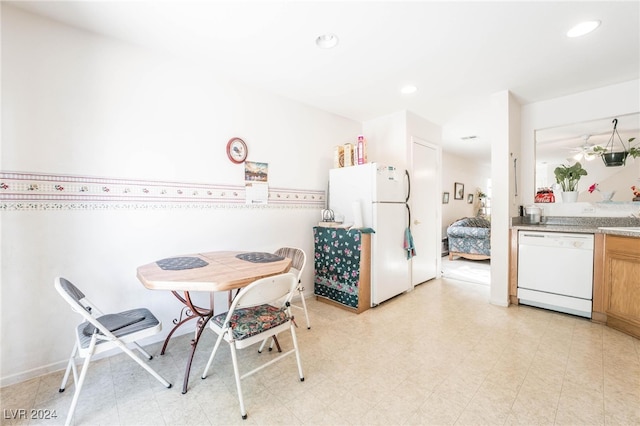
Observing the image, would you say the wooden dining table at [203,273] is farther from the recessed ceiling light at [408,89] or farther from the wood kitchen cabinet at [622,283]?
the wood kitchen cabinet at [622,283]

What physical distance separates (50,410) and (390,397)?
2040 millimetres

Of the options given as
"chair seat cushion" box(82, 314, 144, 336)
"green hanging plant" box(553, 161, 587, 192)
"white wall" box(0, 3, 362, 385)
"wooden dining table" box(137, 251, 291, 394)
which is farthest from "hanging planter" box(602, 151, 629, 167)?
"chair seat cushion" box(82, 314, 144, 336)

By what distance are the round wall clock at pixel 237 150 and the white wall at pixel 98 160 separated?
0.07 meters

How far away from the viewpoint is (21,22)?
183 cm

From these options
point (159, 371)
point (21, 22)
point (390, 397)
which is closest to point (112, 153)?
point (21, 22)

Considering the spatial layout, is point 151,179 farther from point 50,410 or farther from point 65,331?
point 50,410

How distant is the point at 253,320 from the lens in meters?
1.72

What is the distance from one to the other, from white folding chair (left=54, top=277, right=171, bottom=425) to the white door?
3.25 metres

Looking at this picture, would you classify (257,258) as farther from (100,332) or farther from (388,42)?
(388,42)

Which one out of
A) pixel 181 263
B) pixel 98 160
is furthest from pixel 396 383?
pixel 98 160

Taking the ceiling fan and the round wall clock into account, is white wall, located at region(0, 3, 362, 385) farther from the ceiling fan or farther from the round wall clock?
the ceiling fan

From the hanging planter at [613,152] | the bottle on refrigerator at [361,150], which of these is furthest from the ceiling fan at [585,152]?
the bottle on refrigerator at [361,150]

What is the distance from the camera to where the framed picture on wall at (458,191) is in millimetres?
7215

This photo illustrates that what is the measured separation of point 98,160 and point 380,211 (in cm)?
270
